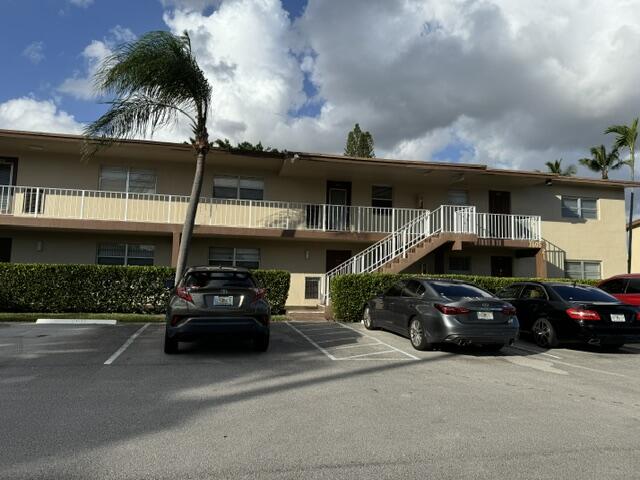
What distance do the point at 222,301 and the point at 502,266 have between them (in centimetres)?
1552

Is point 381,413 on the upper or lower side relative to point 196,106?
lower

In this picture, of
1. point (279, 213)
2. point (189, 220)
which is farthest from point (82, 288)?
point (279, 213)

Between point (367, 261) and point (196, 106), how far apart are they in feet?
24.8

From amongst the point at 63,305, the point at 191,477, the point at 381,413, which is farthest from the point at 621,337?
the point at 63,305

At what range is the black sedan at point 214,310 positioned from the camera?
8.03 metres

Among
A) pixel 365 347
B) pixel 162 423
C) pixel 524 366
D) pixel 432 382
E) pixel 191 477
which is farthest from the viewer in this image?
pixel 365 347

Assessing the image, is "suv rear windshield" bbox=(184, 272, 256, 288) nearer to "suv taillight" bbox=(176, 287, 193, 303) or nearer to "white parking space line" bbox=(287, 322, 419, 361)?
"suv taillight" bbox=(176, 287, 193, 303)

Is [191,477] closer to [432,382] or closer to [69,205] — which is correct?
[432,382]

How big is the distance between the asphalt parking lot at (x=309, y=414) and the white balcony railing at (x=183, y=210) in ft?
26.4

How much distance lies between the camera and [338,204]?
773 inches

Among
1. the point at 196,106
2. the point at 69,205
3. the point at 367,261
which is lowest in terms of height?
the point at 367,261

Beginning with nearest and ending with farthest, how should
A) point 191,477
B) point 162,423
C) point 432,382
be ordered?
point 191,477 → point 162,423 → point 432,382

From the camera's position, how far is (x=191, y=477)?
357cm

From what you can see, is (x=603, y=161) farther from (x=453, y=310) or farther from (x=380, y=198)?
(x=453, y=310)
